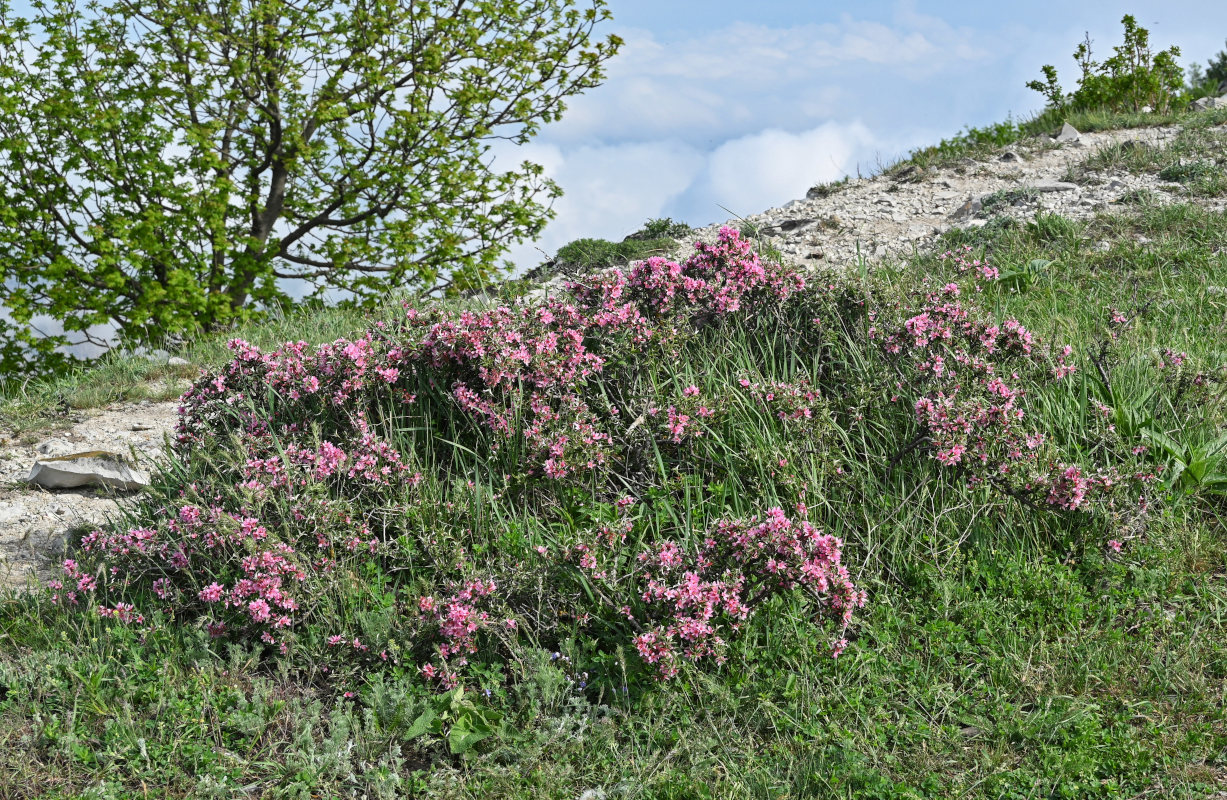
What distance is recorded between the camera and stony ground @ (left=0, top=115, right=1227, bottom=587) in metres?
5.68

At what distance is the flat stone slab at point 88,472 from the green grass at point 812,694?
1483 mm

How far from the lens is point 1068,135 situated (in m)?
13.7

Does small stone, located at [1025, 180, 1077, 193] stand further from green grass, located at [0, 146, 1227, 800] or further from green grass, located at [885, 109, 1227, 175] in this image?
green grass, located at [0, 146, 1227, 800]

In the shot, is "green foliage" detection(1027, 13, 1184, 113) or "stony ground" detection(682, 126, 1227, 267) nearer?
"stony ground" detection(682, 126, 1227, 267)

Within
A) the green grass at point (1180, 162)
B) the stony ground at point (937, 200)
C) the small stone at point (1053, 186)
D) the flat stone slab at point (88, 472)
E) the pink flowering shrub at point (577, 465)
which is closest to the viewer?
the pink flowering shrub at point (577, 465)

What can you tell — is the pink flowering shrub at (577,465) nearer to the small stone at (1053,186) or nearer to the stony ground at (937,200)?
the stony ground at (937,200)

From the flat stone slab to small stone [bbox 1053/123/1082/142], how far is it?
12.8 metres

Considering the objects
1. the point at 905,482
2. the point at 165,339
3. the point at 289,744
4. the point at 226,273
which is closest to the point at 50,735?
the point at 289,744

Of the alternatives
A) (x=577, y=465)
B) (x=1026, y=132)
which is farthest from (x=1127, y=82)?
(x=577, y=465)

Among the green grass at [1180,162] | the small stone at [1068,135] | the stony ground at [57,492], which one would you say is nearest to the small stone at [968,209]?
the green grass at [1180,162]

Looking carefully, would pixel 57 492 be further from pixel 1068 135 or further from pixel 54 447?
pixel 1068 135

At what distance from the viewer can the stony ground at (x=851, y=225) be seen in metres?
5.68

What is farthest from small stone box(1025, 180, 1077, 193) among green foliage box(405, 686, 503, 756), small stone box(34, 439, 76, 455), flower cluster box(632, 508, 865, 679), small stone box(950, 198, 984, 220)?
small stone box(34, 439, 76, 455)

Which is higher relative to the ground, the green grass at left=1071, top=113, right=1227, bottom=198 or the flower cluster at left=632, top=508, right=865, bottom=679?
the green grass at left=1071, top=113, right=1227, bottom=198
